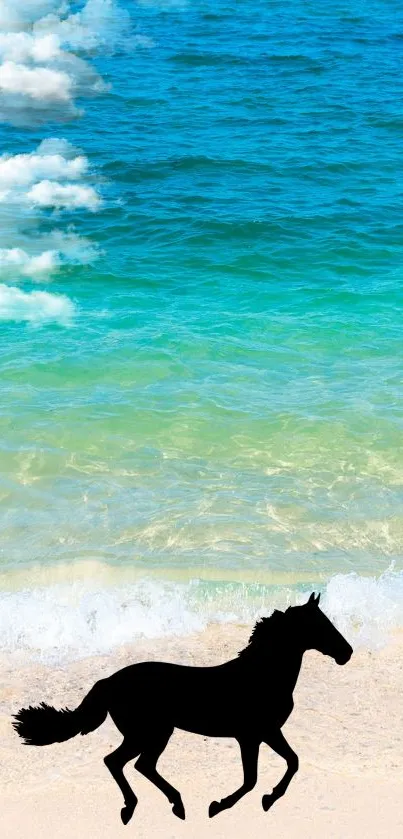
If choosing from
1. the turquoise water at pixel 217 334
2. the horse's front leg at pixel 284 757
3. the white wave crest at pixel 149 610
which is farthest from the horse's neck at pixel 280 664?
the turquoise water at pixel 217 334

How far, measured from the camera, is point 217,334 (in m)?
14.6

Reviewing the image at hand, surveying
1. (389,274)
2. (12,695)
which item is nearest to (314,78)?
(389,274)

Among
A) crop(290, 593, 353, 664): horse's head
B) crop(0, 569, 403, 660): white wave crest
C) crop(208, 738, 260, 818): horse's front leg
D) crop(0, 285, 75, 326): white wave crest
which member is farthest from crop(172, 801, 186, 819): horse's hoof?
crop(0, 285, 75, 326): white wave crest

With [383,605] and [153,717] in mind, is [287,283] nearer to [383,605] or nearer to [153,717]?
[383,605]

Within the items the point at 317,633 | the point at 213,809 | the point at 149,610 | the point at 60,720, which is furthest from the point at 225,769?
the point at 149,610

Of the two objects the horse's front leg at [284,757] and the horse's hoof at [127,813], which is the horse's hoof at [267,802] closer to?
the horse's front leg at [284,757]

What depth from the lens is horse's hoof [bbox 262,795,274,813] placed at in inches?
251

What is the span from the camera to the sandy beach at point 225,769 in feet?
20.6

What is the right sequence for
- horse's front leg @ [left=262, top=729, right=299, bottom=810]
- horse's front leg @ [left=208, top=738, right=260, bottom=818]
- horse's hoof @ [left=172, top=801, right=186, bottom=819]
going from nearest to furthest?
1. horse's front leg @ [left=208, top=738, right=260, bottom=818]
2. horse's front leg @ [left=262, top=729, right=299, bottom=810]
3. horse's hoof @ [left=172, top=801, right=186, bottom=819]

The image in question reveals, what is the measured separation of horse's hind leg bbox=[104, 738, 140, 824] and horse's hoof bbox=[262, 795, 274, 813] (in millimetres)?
841

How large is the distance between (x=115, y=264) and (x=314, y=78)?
38.6 feet

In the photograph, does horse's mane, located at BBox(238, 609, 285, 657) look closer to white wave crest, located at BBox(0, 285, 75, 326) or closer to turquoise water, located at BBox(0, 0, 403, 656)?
turquoise water, located at BBox(0, 0, 403, 656)

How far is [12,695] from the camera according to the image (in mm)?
7449

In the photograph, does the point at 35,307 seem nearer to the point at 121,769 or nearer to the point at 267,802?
the point at 121,769
